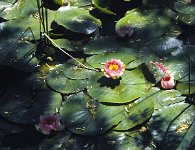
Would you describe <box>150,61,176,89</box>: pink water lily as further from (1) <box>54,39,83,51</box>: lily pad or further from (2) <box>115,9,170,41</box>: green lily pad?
(1) <box>54,39,83,51</box>: lily pad

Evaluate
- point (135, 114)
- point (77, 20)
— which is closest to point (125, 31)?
point (77, 20)

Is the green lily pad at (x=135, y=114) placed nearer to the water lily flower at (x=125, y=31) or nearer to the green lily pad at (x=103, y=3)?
the water lily flower at (x=125, y=31)

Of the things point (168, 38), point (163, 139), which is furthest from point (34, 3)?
point (163, 139)

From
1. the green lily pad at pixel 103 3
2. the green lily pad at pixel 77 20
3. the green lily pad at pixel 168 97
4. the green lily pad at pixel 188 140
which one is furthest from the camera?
the green lily pad at pixel 103 3

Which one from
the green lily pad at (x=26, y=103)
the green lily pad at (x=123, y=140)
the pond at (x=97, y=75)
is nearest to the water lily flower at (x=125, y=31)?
the pond at (x=97, y=75)

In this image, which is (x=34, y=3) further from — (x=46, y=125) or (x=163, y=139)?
(x=163, y=139)

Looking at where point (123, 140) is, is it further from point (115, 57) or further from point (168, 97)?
point (115, 57)
